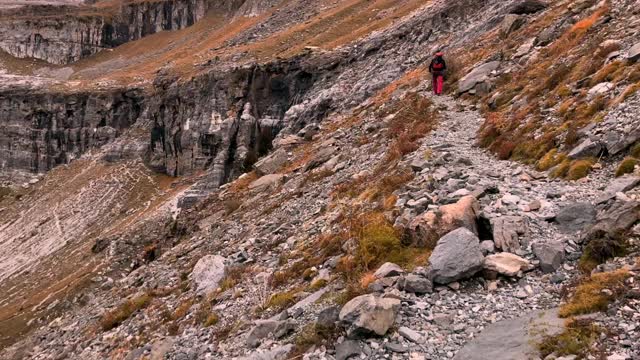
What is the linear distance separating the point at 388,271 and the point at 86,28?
18529 cm

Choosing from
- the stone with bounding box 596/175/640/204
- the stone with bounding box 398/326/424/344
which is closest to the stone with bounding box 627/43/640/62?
the stone with bounding box 596/175/640/204

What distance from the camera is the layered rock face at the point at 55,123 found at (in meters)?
108

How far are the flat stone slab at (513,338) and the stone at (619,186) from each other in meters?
3.46

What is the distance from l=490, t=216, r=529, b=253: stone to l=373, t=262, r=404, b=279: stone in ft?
6.87

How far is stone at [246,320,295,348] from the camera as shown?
36.5ft

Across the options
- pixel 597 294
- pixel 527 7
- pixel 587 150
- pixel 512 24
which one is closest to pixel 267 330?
pixel 597 294

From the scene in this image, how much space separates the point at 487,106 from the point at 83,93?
357 ft

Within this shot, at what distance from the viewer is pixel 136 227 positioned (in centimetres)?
5825

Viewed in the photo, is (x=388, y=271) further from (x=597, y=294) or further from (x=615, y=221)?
(x=615, y=221)

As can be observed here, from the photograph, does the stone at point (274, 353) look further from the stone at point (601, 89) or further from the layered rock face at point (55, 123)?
the layered rock face at point (55, 123)

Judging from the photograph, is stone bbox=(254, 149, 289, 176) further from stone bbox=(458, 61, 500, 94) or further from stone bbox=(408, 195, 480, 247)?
stone bbox=(408, 195, 480, 247)

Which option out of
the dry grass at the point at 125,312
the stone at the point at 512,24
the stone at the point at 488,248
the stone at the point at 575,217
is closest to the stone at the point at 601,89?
the stone at the point at 575,217

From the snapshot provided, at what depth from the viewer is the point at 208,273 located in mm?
18734

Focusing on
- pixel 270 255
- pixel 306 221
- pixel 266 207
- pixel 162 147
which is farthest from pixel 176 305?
pixel 162 147
